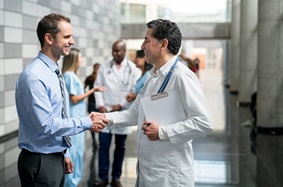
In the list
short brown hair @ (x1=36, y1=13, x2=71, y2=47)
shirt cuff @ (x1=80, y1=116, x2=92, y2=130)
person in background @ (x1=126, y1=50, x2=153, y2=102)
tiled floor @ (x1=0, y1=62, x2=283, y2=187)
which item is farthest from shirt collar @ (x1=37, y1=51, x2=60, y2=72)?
tiled floor @ (x1=0, y1=62, x2=283, y2=187)

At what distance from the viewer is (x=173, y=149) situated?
269 cm

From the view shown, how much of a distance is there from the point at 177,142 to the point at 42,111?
84 cm

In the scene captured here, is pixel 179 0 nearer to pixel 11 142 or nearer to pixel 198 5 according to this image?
pixel 198 5

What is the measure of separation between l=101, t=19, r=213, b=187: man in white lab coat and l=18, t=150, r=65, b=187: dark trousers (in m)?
0.57

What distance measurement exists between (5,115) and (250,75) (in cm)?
939

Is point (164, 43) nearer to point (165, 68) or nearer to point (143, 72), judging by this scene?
point (165, 68)

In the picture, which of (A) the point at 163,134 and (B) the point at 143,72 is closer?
(A) the point at 163,134

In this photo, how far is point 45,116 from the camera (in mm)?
2613

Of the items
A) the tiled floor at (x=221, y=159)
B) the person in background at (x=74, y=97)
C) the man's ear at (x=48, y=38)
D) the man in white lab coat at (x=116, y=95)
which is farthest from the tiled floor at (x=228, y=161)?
the man's ear at (x=48, y=38)

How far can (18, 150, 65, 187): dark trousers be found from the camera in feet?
9.12

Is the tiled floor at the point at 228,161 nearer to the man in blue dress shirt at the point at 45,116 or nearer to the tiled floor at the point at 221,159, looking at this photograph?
the tiled floor at the point at 221,159

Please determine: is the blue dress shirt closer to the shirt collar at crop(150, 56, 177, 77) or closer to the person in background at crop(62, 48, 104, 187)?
the shirt collar at crop(150, 56, 177, 77)

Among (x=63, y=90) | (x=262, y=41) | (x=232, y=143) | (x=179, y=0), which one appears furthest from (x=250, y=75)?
(x=63, y=90)

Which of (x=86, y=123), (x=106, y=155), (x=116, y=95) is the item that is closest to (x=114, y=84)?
(x=116, y=95)
